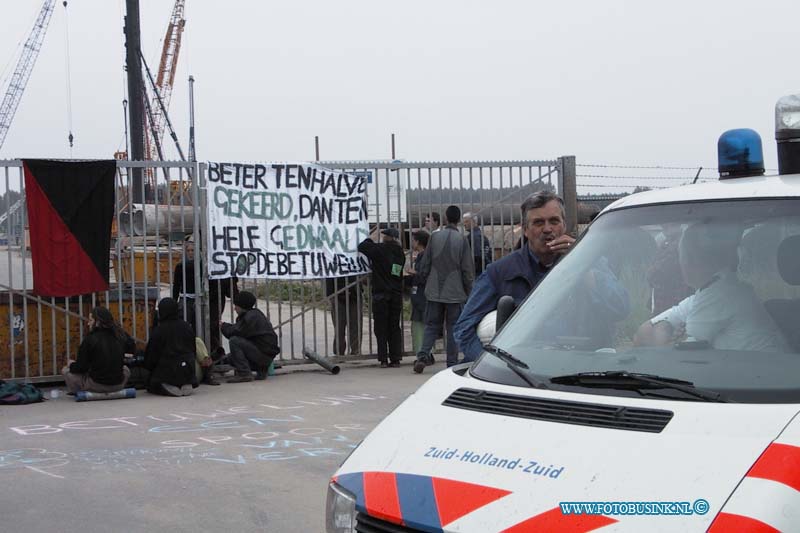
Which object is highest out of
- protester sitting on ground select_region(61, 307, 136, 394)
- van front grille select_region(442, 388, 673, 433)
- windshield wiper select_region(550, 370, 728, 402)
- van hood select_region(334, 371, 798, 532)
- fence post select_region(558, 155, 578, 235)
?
fence post select_region(558, 155, 578, 235)

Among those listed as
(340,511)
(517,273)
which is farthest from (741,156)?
(340,511)

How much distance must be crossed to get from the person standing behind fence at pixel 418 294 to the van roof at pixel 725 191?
8.28m

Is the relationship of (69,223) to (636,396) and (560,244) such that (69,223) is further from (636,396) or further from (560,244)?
(636,396)

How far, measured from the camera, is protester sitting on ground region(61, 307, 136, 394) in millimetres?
10062

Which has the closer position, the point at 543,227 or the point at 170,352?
the point at 543,227

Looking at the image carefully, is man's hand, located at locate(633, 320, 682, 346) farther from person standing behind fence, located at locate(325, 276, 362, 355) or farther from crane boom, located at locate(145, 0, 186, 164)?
crane boom, located at locate(145, 0, 186, 164)

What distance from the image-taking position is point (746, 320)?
3201 millimetres

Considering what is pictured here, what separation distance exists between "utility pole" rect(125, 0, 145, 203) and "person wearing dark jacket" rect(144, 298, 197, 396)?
38.0 feet

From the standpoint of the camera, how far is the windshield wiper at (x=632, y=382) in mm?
2850

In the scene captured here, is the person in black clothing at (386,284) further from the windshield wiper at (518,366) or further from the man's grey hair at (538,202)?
the windshield wiper at (518,366)

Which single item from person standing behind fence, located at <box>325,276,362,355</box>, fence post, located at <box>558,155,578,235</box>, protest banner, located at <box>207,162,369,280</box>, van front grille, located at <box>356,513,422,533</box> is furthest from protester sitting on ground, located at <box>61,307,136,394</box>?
van front grille, located at <box>356,513,422,533</box>

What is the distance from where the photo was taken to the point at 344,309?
12.4 m

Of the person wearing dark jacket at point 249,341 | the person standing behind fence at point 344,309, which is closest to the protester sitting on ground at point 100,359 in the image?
the person wearing dark jacket at point 249,341

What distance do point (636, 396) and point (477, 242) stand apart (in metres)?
9.69
